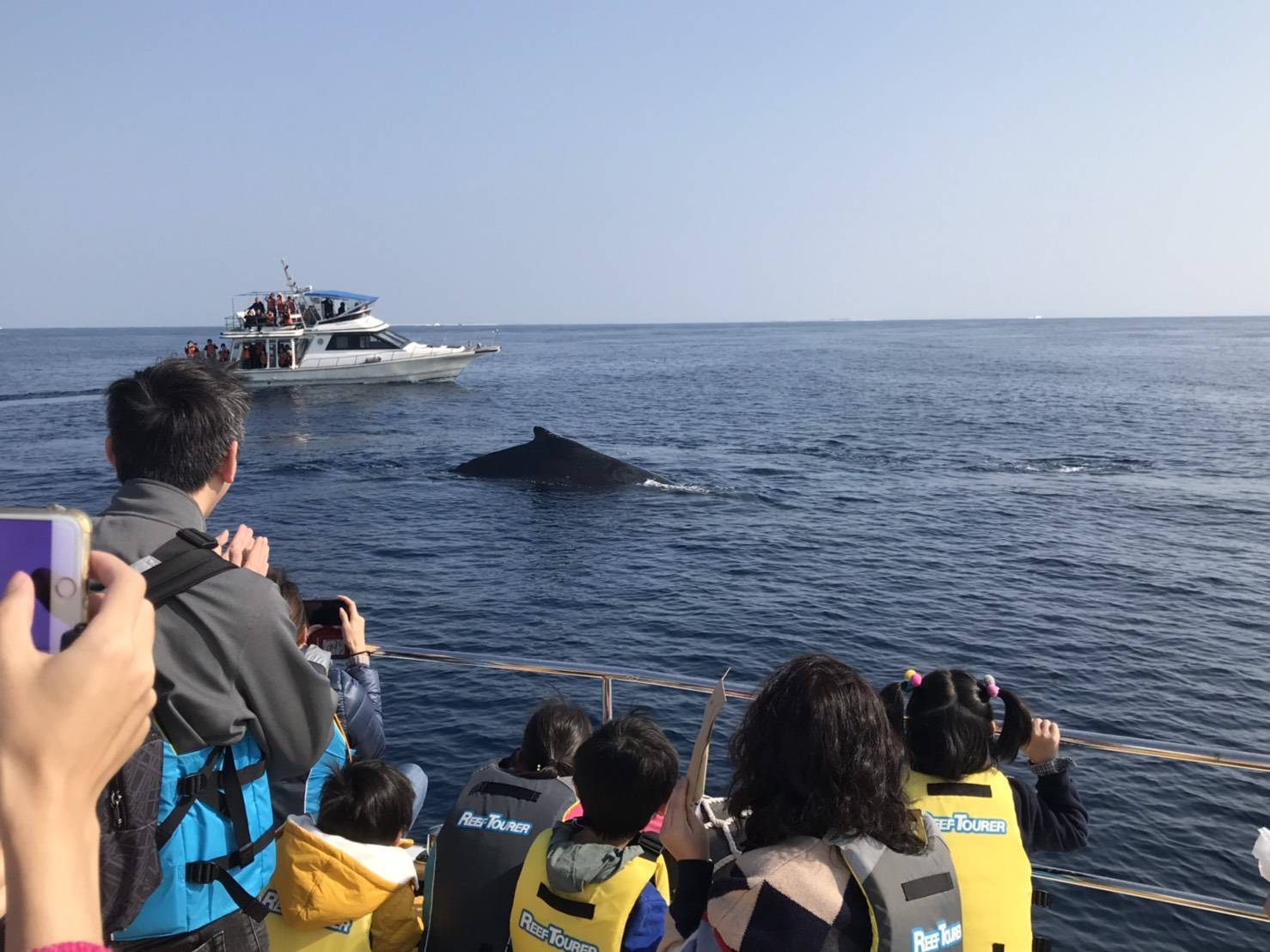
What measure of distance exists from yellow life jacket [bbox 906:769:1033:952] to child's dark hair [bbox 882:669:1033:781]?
1.7 inches

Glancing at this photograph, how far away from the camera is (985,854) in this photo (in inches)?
124

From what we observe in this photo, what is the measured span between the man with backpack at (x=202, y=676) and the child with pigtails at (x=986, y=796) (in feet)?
6.22

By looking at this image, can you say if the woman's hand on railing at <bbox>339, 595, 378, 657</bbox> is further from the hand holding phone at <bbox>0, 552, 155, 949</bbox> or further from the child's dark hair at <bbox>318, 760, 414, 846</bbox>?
the hand holding phone at <bbox>0, 552, 155, 949</bbox>

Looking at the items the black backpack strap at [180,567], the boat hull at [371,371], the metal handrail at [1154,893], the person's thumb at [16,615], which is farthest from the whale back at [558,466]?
the person's thumb at [16,615]

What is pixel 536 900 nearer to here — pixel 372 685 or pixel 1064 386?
pixel 372 685

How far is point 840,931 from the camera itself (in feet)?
7.65

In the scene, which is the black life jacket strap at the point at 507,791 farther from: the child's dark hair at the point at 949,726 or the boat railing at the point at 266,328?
the boat railing at the point at 266,328

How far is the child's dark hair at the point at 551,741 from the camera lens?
3.92m

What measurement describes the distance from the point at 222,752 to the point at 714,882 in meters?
1.31

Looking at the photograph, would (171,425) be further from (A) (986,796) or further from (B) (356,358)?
(B) (356,358)

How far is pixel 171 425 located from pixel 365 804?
162 cm

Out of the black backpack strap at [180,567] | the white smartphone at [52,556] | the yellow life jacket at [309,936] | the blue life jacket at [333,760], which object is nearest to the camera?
the white smartphone at [52,556]

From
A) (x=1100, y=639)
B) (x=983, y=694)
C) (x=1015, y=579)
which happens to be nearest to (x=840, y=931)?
A: (x=983, y=694)

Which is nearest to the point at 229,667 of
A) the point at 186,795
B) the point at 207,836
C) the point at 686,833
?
the point at 186,795
